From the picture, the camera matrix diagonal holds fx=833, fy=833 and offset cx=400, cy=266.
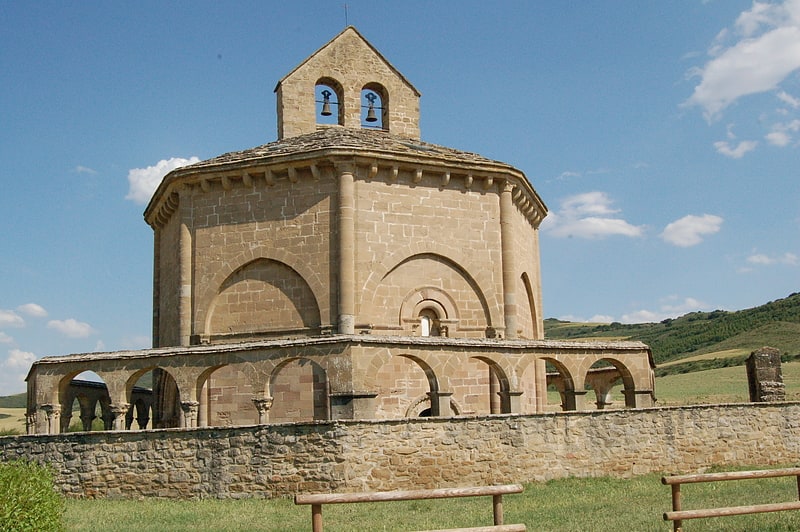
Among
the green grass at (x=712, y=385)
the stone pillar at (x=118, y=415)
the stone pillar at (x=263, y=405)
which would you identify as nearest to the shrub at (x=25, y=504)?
the stone pillar at (x=263, y=405)

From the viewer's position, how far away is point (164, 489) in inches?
557

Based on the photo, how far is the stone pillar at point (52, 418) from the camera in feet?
54.3

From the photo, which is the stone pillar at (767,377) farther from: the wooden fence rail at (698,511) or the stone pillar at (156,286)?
the stone pillar at (156,286)

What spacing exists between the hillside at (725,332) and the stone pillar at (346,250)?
4254cm

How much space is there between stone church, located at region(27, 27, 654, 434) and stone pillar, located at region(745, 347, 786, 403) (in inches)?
136

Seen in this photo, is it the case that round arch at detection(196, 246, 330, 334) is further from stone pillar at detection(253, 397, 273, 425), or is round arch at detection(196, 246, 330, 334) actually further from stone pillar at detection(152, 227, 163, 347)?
stone pillar at detection(152, 227, 163, 347)

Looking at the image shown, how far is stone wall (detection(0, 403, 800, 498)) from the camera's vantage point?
542 inches

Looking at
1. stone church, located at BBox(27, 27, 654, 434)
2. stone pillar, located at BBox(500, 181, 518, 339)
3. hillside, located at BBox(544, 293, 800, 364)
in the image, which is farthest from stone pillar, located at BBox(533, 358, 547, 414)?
hillside, located at BBox(544, 293, 800, 364)

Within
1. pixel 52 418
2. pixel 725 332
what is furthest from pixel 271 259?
pixel 725 332

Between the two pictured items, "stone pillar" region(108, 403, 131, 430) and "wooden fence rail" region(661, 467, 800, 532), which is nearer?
"wooden fence rail" region(661, 467, 800, 532)

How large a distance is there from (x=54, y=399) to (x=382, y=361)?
687 cm

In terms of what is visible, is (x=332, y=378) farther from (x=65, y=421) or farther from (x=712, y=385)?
(x=712, y=385)

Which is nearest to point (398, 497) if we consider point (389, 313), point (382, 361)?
point (382, 361)

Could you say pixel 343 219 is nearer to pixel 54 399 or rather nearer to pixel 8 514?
pixel 54 399
